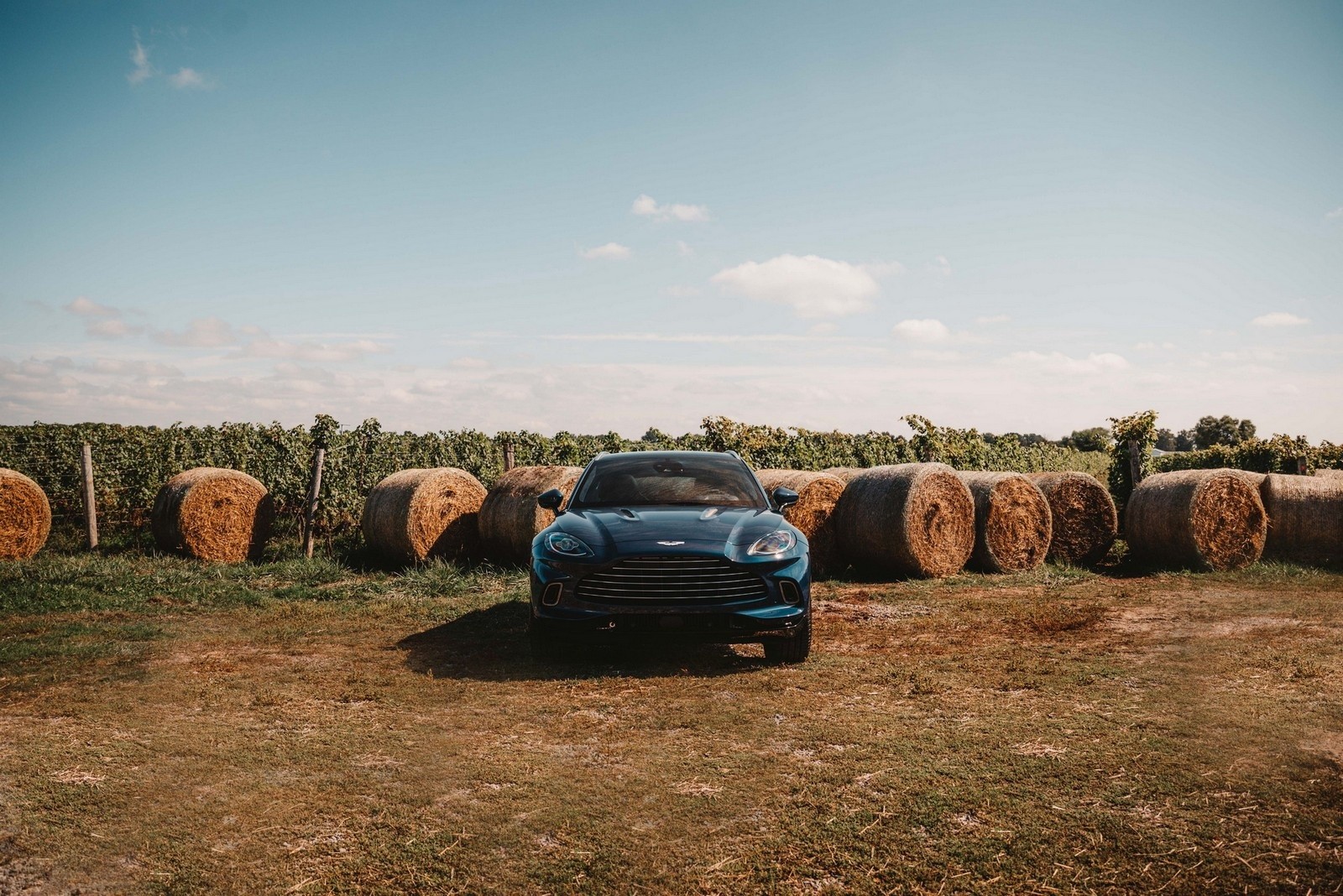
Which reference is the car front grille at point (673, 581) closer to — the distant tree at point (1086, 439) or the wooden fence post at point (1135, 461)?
the wooden fence post at point (1135, 461)

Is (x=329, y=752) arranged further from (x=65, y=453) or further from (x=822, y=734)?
(x=65, y=453)

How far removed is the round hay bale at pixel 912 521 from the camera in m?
12.1

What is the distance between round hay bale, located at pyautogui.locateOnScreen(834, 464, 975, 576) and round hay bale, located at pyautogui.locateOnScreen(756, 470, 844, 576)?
291 mm

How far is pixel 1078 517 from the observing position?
14.3m

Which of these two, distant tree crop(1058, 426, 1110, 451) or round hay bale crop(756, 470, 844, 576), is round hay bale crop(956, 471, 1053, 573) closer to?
round hay bale crop(756, 470, 844, 576)

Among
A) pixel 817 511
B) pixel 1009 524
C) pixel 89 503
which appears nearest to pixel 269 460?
pixel 89 503

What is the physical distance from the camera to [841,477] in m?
14.2

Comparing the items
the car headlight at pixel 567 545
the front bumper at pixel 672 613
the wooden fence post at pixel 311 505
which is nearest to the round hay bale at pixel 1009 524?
the front bumper at pixel 672 613

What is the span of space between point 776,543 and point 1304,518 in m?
11.4

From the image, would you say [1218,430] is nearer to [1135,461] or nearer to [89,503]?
[1135,461]

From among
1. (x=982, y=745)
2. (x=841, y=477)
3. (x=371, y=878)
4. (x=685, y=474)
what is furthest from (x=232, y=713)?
(x=841, y=477)

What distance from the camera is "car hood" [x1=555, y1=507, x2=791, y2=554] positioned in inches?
261

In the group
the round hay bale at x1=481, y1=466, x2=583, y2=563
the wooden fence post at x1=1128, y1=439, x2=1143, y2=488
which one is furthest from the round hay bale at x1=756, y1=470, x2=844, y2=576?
the wooden fence post at x1=1128, y1=439, x2=1143, y2=488

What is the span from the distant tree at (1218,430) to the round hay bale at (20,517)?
252 ft
